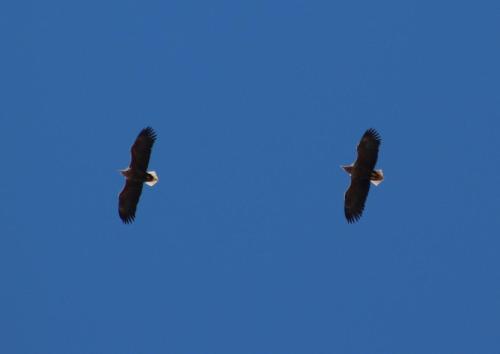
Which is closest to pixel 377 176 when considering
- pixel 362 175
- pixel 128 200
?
pixel 362 175

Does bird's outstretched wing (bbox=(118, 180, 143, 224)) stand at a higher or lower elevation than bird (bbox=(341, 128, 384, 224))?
lower

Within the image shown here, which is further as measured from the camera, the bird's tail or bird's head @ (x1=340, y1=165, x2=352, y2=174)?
bird's head @ (x1=340, y1=165, x2=352, y2=174)

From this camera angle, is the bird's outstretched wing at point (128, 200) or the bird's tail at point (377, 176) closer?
the bird's tail at point (377, 176)

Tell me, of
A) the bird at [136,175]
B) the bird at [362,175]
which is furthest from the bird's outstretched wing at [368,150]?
the bird at [136,175]

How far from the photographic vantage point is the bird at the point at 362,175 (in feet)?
135

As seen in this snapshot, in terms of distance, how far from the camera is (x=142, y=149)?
4219 cm

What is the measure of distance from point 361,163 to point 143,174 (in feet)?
22.0

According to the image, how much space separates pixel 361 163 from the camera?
41438 mm

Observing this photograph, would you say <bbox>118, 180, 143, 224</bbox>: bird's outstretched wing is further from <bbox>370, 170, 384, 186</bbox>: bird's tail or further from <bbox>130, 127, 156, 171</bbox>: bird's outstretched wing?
<bbox>370, 170, 384, 186</bbox>: bird's tail

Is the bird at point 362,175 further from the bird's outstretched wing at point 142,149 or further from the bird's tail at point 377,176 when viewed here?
the bird's outstretched wing at point 142,149

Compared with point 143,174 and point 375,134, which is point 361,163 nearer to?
point 375,134

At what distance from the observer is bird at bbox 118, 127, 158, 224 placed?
42031 mm

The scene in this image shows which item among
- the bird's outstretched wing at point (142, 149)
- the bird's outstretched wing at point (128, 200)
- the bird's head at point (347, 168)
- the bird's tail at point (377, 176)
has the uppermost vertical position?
the bird's head at point (347, 168)

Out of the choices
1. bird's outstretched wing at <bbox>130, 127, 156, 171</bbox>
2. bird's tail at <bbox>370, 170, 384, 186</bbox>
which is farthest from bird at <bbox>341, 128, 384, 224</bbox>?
bird's outstretched wing at <bbox>130, 127, 156, 171</bbox>
